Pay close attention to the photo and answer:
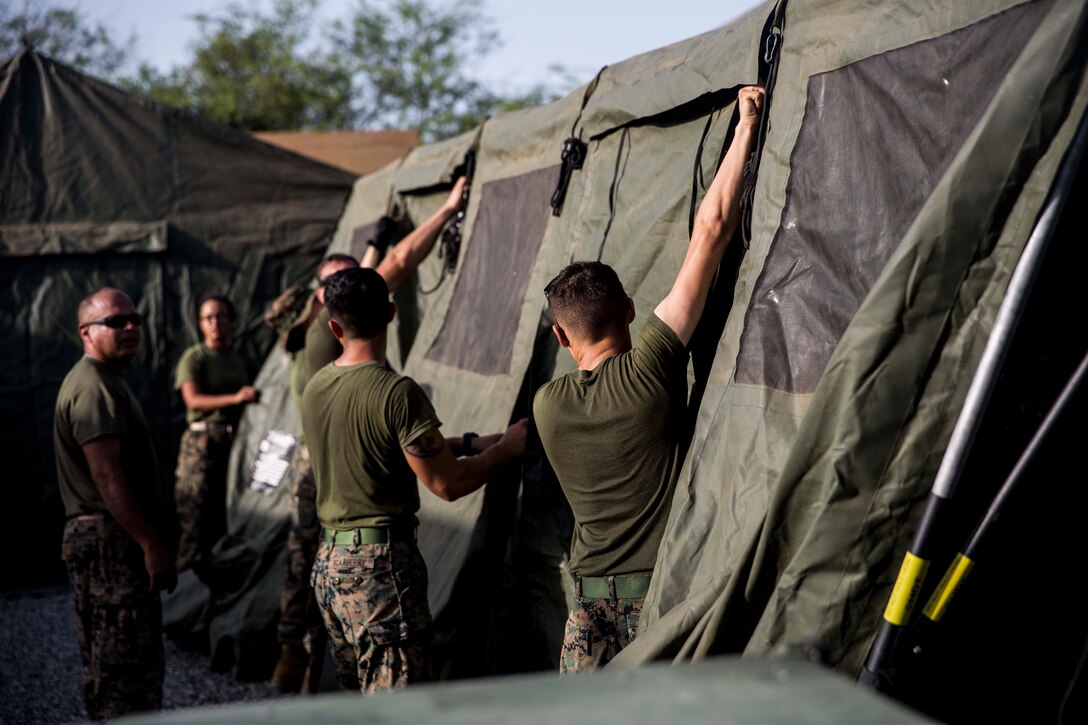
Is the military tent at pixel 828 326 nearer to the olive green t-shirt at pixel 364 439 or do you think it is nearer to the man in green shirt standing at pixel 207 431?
the olive green t-shirt at pixel 364 439

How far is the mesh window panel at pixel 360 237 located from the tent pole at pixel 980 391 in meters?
5.68

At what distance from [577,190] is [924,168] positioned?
6.65ft

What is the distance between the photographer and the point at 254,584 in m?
6.39

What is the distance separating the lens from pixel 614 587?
304 cm

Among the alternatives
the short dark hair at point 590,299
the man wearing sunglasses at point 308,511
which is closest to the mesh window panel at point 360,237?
the man wearing sunglasses at point 308,511

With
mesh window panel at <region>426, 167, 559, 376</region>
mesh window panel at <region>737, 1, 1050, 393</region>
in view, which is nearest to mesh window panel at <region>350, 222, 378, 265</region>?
mesh window panel at <region>426, 167, 559, 376</region>

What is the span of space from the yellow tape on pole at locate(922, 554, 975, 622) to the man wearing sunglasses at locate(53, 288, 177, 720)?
3.34m

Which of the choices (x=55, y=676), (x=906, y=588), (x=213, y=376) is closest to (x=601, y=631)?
(x=906, y=588)

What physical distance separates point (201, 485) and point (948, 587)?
6.50 meters

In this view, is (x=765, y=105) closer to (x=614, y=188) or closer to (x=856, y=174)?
(x=856, y=174)

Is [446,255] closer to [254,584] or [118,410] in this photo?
[118,410]

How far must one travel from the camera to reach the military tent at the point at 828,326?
212 centimetres

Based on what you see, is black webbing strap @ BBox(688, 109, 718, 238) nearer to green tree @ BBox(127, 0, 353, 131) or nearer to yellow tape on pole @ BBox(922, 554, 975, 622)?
yellow tape on pole @ BBox(922, 554, 975, 622)

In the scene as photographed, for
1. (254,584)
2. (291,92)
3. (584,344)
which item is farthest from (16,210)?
(291,92)
